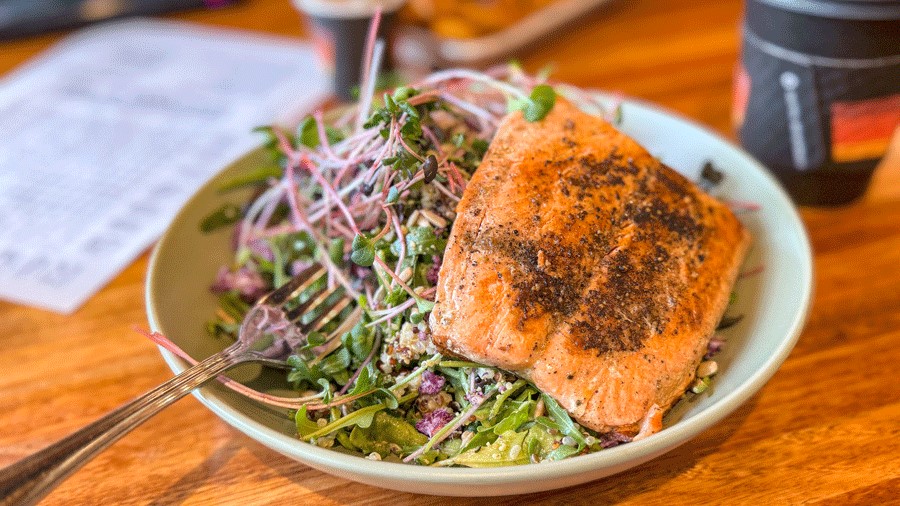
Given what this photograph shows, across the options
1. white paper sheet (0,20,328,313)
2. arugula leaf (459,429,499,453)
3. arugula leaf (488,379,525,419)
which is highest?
arugula leaf (488,379,525,419)

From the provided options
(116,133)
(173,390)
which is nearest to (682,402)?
(173,390)

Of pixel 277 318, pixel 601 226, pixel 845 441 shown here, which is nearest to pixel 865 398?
pixel 845 441

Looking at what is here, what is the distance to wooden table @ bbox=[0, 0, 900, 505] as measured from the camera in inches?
56.9

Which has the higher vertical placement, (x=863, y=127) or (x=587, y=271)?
(x=587, y=271)

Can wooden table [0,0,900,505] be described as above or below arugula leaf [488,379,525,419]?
below

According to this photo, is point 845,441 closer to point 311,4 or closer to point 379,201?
point 379,201

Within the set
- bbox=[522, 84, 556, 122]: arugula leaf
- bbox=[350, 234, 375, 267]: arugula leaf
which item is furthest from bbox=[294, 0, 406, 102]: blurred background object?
bbox=[350, 234, 375, 267]: arugula leaf

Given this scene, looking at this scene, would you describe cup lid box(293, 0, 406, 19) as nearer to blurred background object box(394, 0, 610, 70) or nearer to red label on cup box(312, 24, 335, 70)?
red label on cup box(312, 24, 335, 70)

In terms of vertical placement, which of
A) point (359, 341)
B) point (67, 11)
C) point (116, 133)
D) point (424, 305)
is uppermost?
point (424, 305)

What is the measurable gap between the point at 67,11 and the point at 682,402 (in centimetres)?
417

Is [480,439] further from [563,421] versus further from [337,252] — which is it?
[337,252]

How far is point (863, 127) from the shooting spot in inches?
82.6

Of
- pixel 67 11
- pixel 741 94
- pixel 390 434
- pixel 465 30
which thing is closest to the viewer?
pixel 390 434

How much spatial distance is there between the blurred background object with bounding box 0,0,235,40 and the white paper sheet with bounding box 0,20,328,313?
0.14 meters
